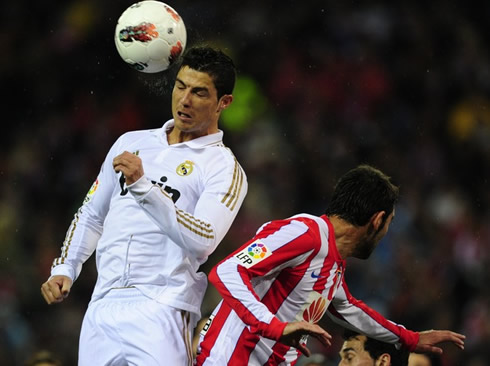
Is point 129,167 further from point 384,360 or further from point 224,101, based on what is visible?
point 384,360

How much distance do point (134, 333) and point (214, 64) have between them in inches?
50.4

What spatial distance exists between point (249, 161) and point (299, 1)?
246 cm

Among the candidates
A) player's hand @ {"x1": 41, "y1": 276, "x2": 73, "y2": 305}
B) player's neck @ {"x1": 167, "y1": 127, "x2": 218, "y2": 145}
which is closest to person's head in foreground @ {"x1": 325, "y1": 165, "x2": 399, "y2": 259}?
player's neck @ {"x1": 167, "y1": 127, "x2": 218, "y2": 145}

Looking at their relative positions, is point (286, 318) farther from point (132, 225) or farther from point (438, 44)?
point (438, 44)

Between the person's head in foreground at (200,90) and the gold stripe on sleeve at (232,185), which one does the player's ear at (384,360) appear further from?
the person's head in foreground at (200,90)

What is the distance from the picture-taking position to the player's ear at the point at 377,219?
3953 mm

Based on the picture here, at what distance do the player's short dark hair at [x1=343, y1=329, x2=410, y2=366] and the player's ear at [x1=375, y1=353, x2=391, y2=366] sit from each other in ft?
0.05

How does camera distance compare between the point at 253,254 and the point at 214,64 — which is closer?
the point at 253,254

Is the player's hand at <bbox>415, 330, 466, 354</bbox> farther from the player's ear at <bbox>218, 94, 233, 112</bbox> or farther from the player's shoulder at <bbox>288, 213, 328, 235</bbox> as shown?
the player's ear at <bbox>218, 94, 233, 112</bbox>

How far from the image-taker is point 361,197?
3.94 metres

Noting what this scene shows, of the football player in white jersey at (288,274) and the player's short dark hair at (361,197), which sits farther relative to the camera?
the player's short dark hair at (361,197)

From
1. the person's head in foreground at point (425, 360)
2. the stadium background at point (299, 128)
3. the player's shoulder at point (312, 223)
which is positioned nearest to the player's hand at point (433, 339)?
the person's head in foreground at point (425, 360)

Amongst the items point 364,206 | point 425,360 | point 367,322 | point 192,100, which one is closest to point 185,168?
point 192,100

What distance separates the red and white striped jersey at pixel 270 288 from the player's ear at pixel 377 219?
21cm
